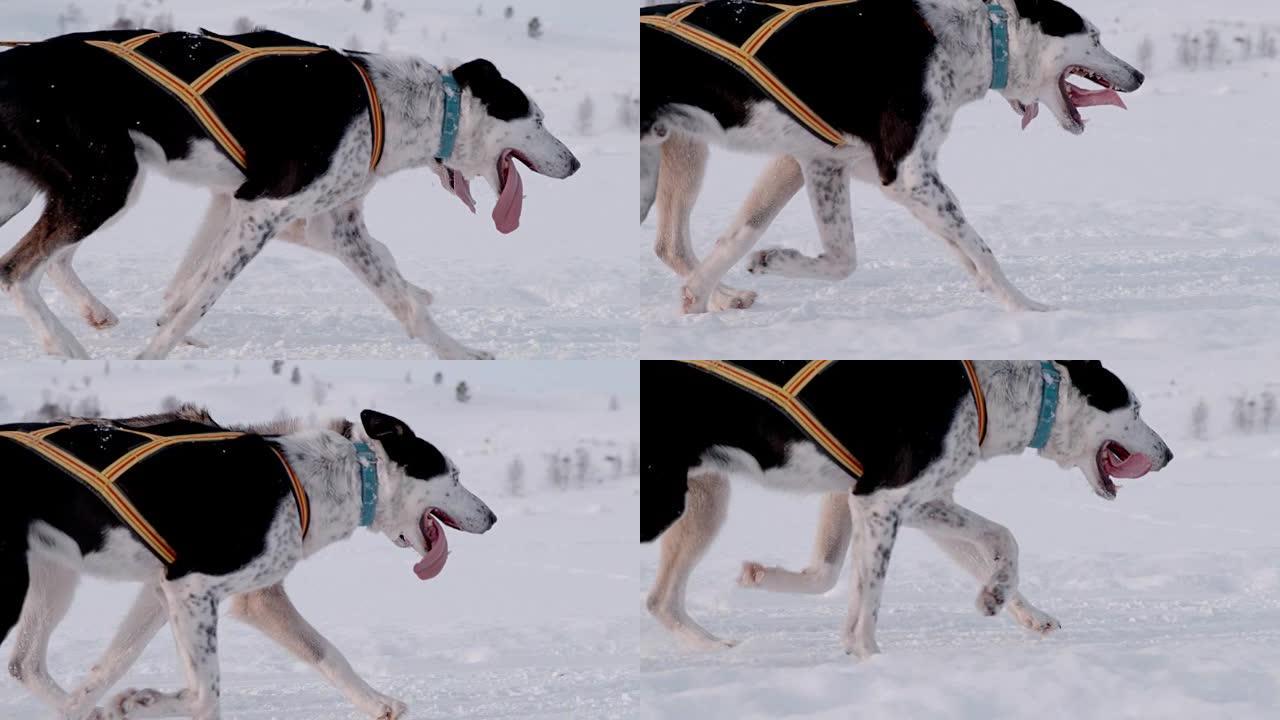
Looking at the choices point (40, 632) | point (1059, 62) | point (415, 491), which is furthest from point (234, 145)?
point (1059, 62)

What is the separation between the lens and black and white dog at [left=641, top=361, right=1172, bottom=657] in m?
5.98

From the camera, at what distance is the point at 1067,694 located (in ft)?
18.5

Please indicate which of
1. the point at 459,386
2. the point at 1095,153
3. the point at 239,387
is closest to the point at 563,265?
the point at 459,386

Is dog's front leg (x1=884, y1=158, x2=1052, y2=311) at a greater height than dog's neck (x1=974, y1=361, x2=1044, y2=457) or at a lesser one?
greater

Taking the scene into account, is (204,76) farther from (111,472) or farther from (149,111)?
(111,472)

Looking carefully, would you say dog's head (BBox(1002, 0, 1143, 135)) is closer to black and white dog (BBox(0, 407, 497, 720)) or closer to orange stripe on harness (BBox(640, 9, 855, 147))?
orange stripe on harness (BBox(640, 9, 855, 147))

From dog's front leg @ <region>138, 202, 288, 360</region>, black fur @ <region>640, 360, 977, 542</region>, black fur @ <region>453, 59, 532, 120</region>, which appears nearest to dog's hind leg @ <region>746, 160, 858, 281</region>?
black fur @ <region>640, 360, 977, 542</region>

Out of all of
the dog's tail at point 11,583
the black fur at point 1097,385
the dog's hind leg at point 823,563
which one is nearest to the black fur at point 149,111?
the dog's tail at point 11,583

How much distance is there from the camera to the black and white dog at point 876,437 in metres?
5.98

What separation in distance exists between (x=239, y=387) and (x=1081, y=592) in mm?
3917

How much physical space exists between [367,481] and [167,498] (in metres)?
0.72

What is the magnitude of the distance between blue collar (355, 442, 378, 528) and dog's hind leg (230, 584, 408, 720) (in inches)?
15.6

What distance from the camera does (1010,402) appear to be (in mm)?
6227

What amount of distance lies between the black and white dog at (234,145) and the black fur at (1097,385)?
2.07 meters
